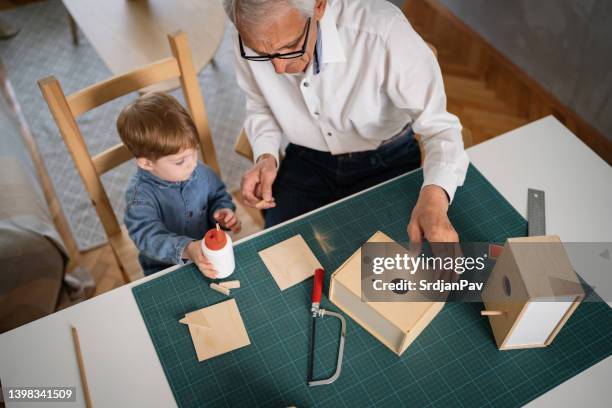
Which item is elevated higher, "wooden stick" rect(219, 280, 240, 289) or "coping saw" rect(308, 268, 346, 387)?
"wooden stick" rect(219, 280, 240, 289)

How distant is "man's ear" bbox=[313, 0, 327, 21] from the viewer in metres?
1.22

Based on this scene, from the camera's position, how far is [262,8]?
1.11 m

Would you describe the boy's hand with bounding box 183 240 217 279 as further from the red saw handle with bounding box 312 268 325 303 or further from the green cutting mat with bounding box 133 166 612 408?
the red saw handle with bounding box 312 268 325 303

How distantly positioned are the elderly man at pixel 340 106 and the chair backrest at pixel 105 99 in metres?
0.17

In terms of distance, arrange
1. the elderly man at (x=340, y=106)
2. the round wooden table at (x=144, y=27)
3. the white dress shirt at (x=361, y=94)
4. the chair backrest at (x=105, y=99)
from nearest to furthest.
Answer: the elderly man at (x=340, y=106), the white dress shirt at (x=361, y=94), the chair backrest at (x=105, y=99), the round wooden table at (x=144, y=27)

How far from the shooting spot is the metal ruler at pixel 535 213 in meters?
1.30

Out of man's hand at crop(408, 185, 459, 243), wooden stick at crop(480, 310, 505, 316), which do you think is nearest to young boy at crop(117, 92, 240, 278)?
man's hand at crop(408, 185, 459, 243)

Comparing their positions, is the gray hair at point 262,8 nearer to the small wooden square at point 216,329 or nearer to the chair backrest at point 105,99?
the chair backrest at point 105,99

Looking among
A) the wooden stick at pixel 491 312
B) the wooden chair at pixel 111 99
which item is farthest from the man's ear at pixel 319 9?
the wooden stick at pixel 491 312

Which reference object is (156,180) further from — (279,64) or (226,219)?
(279,64)

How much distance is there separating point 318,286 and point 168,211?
0.58 m

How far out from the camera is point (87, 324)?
1169mm

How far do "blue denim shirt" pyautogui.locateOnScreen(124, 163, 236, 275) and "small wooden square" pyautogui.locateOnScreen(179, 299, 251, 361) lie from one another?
18cm

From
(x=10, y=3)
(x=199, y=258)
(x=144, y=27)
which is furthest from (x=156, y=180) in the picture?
(x=10, y=3)
